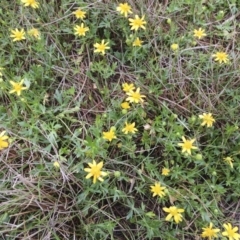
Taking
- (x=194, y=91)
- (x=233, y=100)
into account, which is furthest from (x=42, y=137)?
(x=233, y=100)

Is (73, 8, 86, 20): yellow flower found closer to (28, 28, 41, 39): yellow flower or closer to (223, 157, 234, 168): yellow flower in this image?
(28, 28, 41, 39): yellow flower

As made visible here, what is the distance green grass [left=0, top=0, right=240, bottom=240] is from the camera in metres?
1.55

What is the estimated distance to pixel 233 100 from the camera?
184cm

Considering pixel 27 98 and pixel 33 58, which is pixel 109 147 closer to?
pixel 27 98

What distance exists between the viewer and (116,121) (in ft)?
5.49

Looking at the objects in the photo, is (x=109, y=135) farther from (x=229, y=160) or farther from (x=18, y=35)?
(x=18, y=35)

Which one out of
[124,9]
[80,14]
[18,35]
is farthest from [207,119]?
[18,35]

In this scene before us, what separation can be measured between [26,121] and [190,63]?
797 millimetres

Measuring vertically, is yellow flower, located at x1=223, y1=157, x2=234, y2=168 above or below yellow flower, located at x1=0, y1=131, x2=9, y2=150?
below

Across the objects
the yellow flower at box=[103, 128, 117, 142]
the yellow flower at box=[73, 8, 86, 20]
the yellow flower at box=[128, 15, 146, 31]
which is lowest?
the yellow flower at box=[103, 128, 117, 142]

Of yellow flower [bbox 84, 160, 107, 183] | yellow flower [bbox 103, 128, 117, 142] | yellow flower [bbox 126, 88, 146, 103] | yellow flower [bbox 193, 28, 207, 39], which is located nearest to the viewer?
yellow flower [bbox 84, 160, 107, 183]

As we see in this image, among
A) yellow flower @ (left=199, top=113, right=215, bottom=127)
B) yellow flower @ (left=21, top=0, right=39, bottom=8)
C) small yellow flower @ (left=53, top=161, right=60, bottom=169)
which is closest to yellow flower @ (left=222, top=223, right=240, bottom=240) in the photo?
yellow flower @ (left=199, top=113, right=215, bottom=127)

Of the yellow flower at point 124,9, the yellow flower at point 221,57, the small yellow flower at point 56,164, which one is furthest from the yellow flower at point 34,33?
the yellow flower at point 221,57

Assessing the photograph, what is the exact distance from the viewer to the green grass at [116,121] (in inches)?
60.9
